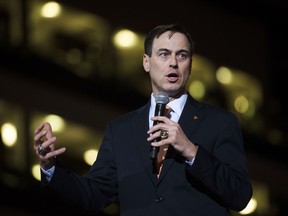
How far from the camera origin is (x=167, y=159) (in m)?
4.49

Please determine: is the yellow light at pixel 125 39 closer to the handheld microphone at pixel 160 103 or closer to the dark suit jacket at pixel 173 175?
Result: the dark suit jacket at pixel 173 175

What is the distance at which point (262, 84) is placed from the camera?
2112 cm

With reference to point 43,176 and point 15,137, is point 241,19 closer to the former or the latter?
point 15,137

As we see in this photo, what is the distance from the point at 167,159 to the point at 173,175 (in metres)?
0.09

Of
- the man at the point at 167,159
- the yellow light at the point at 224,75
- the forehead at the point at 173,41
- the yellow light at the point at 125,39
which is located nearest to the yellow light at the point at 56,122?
the yellow light at the point at 125,39

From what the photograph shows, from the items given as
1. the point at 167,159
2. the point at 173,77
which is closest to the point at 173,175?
the point at 167,159

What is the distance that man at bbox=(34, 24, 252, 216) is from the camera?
4.29m

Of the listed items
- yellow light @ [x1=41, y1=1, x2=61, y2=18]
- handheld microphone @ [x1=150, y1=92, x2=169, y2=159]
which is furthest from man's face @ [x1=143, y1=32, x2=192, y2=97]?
yellow light @ [x1=41, y1=1, x2=61, y2=18]

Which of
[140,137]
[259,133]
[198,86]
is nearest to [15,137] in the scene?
[198,86]

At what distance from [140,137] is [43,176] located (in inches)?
21.3

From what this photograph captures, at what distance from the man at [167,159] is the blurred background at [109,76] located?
1053cm

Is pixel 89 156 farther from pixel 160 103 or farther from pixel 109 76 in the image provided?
pixel 160 103

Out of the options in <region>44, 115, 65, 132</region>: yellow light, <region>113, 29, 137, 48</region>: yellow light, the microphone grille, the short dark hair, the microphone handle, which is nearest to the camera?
the microphone handle

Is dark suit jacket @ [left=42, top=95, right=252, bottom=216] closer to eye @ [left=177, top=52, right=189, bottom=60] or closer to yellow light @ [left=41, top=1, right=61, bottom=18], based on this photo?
eye @ [left=177, top=52, right=189, bottom=60]
